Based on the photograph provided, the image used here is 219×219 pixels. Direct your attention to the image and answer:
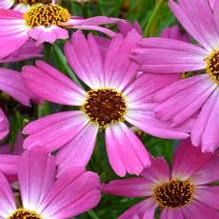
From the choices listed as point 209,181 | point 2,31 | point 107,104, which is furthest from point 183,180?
point 2,31

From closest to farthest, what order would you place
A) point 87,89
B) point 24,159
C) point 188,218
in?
point 24,159, point 188,218, point 87,89

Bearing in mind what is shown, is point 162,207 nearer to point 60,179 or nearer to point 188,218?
point 188,218

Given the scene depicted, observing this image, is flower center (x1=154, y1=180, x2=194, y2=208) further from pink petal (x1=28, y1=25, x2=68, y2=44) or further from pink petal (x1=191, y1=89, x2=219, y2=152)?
pink petal (x1=28, y1=25, x2=68, y2=44)

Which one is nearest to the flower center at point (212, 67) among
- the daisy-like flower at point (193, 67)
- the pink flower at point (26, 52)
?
the daisy-like flower at point (193, 67)

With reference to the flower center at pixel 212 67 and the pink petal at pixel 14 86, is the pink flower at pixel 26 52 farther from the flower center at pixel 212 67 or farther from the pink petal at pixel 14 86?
the flower center at pixel 212 67

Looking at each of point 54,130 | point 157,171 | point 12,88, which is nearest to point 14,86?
point 12,88

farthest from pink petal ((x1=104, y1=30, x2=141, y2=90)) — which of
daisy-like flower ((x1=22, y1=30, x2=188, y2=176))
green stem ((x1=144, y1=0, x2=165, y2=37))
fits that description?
green stem ((x1=144, y1=0, x2=165, y2=37))

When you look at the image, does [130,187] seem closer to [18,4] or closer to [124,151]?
[124,151]
